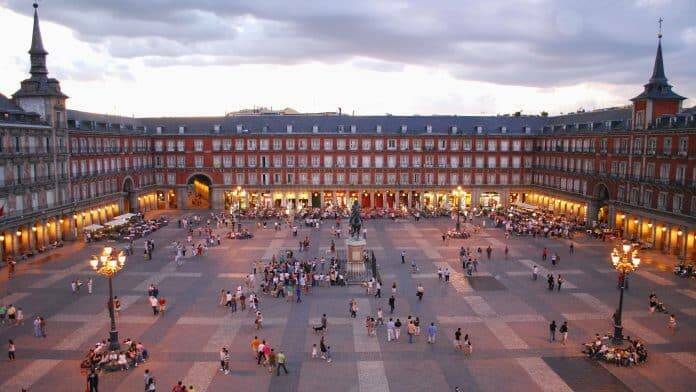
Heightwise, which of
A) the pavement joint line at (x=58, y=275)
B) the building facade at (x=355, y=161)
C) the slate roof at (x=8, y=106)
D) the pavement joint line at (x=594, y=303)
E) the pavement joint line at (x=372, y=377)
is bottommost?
the pavement joint line at (x=58, y=275)

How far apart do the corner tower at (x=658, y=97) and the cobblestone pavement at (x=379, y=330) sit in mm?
18461

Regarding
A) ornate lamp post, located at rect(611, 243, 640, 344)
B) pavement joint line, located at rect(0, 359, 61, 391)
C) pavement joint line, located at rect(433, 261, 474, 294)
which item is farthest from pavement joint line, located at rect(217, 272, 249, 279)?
ornate lamp post, located at rect(611, 243, 640, 344)

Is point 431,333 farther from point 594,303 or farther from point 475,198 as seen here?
point 475,198

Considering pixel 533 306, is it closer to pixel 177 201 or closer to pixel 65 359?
pixel 65 359

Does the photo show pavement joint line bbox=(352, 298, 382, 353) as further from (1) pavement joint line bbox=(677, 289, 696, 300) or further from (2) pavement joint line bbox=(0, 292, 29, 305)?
(2) pavement joint line bbox=(0, 292, 29, 305)

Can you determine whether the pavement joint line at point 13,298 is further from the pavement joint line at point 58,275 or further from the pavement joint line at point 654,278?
the pavement joint line at point 654,278

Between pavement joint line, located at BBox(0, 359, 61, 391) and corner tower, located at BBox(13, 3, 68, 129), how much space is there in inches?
1589

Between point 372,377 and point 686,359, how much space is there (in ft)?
55.8

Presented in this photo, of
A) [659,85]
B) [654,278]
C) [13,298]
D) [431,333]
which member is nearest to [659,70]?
[659,85]

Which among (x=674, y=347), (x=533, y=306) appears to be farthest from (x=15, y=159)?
(x=674, y=347)

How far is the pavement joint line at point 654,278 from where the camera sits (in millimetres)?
43531

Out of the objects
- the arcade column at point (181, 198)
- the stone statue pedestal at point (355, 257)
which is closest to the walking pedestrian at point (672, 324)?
the stone statue pedestal at point (355, 257)

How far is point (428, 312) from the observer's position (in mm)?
35500

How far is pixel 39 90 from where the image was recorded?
5894cm
